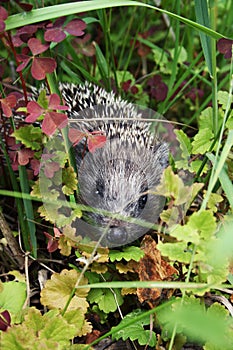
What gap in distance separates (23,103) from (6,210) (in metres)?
0.66

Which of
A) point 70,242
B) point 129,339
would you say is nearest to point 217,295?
point 129,339

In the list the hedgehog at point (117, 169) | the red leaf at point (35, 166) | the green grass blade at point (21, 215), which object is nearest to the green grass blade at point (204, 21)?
the hedgehog at point (117, 169)

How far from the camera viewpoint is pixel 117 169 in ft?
8.93

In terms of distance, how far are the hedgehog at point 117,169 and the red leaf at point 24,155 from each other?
0.87 feet

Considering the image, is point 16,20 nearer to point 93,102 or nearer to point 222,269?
point 93,102

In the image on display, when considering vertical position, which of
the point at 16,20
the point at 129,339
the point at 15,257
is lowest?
the point at 129,339

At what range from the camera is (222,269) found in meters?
1.72

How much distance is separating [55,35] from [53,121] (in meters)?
0.38

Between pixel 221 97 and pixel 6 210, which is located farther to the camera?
pixel 6 210

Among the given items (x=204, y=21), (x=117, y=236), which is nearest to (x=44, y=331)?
(x=117, y=236)

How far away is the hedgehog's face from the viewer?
246cm

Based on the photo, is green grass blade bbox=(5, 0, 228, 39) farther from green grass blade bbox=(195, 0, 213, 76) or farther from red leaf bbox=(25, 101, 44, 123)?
red leaf bbox=(25, 101, 44, 123)

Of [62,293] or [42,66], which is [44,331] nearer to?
[62,293]

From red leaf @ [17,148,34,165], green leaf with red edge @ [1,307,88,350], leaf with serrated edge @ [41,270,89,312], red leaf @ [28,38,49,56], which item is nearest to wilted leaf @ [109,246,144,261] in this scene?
leaf with serrated edge @ [41,270,89,312]
